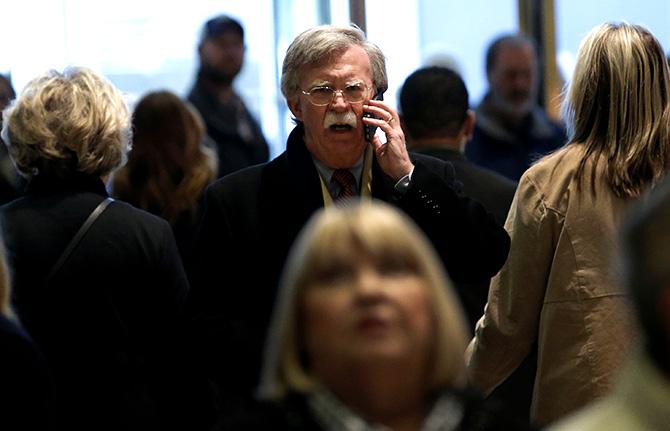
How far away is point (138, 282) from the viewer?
499 centimetres

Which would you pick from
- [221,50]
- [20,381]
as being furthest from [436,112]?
[221,50]

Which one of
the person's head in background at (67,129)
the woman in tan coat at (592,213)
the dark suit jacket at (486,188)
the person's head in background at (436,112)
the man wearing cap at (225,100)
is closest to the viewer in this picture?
the woman in tan coat at (592,213)

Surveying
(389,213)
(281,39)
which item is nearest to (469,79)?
(281,39)

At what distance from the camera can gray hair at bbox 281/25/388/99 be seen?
15.6 ft

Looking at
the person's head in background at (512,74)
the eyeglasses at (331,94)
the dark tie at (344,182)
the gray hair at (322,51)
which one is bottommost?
the person's head in background at (512,74)

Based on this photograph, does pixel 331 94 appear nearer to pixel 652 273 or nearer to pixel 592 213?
pixel 592 213

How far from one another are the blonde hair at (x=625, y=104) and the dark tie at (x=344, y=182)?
62cm

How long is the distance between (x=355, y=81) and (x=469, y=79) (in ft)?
22.5

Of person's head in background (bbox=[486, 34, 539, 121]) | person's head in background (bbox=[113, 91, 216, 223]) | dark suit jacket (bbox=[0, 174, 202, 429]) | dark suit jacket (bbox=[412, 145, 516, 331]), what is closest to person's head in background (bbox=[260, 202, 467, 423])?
dark suit jacket (bbox=[0, 174, 202, 429])

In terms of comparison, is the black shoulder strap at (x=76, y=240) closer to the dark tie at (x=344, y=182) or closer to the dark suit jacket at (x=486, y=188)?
the dark tie at (x=344, y=182)

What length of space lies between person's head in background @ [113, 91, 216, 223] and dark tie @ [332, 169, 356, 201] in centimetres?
196

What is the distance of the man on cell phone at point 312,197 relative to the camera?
460 cm

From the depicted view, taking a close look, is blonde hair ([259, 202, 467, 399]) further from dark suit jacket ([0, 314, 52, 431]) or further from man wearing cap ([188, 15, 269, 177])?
man wearing cap ([188, 15, 269, 177])

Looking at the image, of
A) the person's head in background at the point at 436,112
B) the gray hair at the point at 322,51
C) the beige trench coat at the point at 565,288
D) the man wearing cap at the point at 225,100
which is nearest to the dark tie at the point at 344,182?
the gray hair at the point at 322,51
